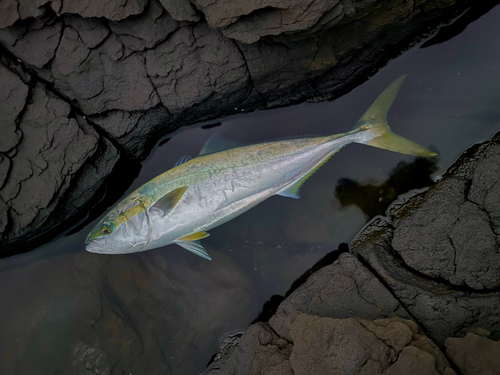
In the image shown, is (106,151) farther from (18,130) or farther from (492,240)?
(492,240)

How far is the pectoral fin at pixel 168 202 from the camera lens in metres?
2.44

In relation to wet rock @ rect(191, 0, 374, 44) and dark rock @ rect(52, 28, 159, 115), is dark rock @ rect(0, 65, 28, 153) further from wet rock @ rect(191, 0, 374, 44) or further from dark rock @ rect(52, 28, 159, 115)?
wet rock @ rect(191, 0, 374, 44)

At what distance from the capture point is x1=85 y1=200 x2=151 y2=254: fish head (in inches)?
98.3

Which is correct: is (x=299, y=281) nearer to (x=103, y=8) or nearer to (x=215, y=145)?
(x=215, y=145)

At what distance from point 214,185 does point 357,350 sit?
4.57 ft

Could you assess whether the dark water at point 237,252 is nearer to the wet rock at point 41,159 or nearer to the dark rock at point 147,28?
the wet rock at point 41,159

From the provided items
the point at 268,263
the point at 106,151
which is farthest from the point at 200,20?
the point at 268,263

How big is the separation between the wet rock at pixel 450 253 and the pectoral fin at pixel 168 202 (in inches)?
57.1

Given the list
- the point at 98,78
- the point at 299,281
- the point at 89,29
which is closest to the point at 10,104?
the point at 98,78

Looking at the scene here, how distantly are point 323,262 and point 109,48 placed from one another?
2.46m

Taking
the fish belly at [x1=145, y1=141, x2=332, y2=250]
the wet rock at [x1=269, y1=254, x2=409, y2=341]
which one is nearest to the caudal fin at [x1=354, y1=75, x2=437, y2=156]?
the fish belly at [x1=145, y1=141, x2=332, y2=250]

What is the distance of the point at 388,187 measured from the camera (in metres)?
3.12

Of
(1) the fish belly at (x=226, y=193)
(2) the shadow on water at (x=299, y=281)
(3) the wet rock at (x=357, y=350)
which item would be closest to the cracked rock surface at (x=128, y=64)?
(1) the fish belly at (x=226, y=193)

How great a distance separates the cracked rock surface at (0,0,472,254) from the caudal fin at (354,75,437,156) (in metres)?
0.49
